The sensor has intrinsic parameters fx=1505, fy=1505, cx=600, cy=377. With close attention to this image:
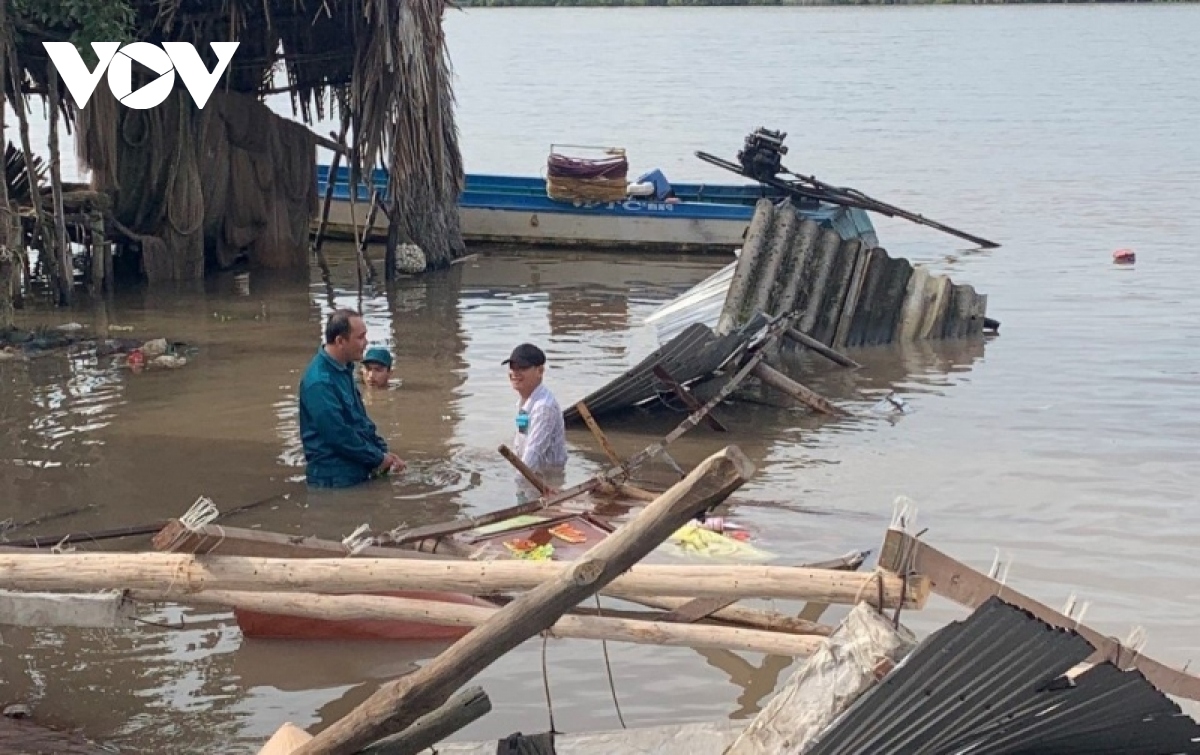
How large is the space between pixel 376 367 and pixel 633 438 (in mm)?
2126

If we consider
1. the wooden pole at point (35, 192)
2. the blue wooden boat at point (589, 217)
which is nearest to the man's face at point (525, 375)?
the wooden pole at point (35, 192)

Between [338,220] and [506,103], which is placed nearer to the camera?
[338,220]

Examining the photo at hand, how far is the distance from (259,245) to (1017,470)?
10.3 m

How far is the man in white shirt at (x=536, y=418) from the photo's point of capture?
25.7 ft

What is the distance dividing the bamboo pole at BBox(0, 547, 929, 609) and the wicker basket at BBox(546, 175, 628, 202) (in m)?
14.5

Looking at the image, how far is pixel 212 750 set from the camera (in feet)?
17.5

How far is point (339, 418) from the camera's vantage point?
26.0 ft

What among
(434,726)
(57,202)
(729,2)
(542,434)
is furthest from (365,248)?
(729,2)

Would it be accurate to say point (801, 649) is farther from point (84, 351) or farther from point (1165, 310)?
point (1165, 310)

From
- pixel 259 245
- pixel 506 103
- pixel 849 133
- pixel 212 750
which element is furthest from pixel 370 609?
pixel 506 103

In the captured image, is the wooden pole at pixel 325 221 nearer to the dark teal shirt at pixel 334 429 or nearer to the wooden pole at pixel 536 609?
the dark teal shirt at pixel 334 429

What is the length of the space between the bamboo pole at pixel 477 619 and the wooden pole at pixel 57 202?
31.8 ft

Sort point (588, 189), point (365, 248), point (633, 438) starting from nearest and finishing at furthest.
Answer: point (633, 438) < point (365, 248) < point (588, 189)

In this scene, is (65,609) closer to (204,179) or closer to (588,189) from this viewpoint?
(204,179)
